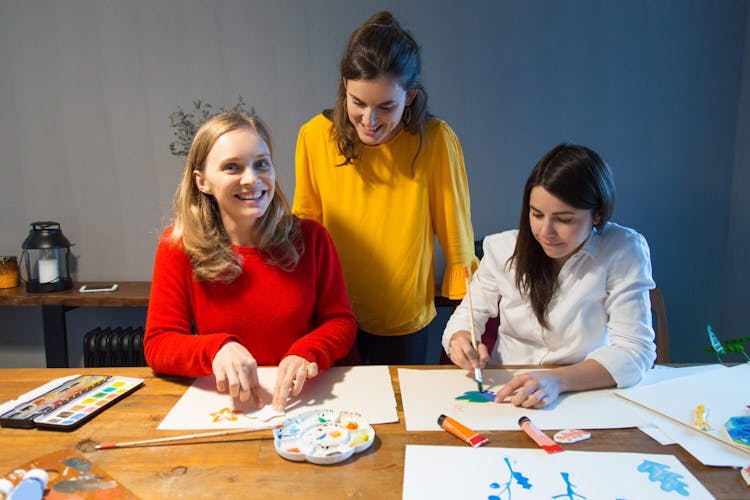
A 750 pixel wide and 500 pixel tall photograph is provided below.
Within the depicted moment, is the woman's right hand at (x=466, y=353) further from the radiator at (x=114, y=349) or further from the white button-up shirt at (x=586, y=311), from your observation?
the radiator at (x=114, y=349)

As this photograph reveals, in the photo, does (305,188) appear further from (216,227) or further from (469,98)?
(469,98)

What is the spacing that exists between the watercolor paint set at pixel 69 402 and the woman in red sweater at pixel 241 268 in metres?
0.10

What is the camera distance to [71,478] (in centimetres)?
80

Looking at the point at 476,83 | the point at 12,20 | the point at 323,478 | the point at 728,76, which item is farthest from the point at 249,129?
the point at 728,76

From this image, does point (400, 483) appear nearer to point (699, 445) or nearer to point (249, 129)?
point (699, 445)

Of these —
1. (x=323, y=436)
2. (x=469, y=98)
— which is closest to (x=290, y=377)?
(x=323, y=436)

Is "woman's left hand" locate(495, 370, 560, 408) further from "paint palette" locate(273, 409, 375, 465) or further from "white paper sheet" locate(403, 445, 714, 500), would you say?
"paint palette" locate(273, 409, 375, 465)

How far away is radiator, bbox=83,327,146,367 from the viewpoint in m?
2.31

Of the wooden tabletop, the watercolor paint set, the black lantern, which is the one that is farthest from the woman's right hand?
the black lantern

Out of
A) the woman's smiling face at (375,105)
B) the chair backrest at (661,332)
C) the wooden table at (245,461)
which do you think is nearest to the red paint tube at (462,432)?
the wooden table at (245,461)

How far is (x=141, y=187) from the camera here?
2.46 meters

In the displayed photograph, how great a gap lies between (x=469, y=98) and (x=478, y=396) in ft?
5.34

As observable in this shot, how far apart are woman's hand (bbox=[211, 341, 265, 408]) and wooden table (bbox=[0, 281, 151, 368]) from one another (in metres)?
1.26

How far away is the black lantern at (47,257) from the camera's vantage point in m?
2.26
